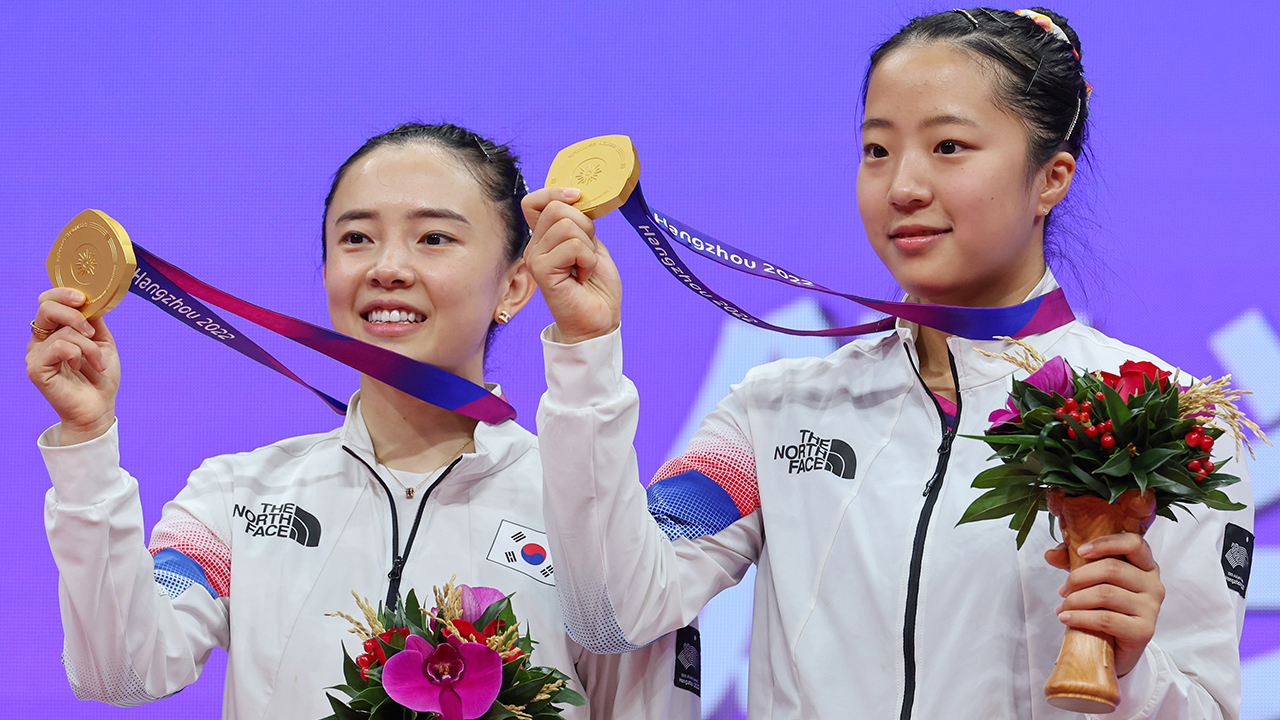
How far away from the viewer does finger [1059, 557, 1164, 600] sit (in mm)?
1612

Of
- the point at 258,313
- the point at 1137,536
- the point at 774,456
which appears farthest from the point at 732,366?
the point at 1137,536

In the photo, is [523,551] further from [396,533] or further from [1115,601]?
[1115,601]

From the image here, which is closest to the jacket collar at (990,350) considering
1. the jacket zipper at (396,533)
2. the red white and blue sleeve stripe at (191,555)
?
the jacket zipper at (396,533)

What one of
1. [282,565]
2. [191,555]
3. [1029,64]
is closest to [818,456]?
[1029,64]

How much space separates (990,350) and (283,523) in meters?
1.27

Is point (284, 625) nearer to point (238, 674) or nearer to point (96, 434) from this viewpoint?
point (238, 674)

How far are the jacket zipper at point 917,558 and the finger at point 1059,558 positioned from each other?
9.4 inches

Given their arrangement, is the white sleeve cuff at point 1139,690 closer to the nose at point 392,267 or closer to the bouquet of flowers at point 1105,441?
the bouquet of flowers at point 1105,441

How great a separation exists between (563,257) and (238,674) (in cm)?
92

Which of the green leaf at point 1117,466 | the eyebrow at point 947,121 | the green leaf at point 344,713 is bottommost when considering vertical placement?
the green leaf at point 344,713

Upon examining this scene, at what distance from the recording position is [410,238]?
2.30m

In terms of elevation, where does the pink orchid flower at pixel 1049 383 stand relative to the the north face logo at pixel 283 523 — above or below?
above

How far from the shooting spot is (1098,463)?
1.63 metres

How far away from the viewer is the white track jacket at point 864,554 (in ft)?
5.97
